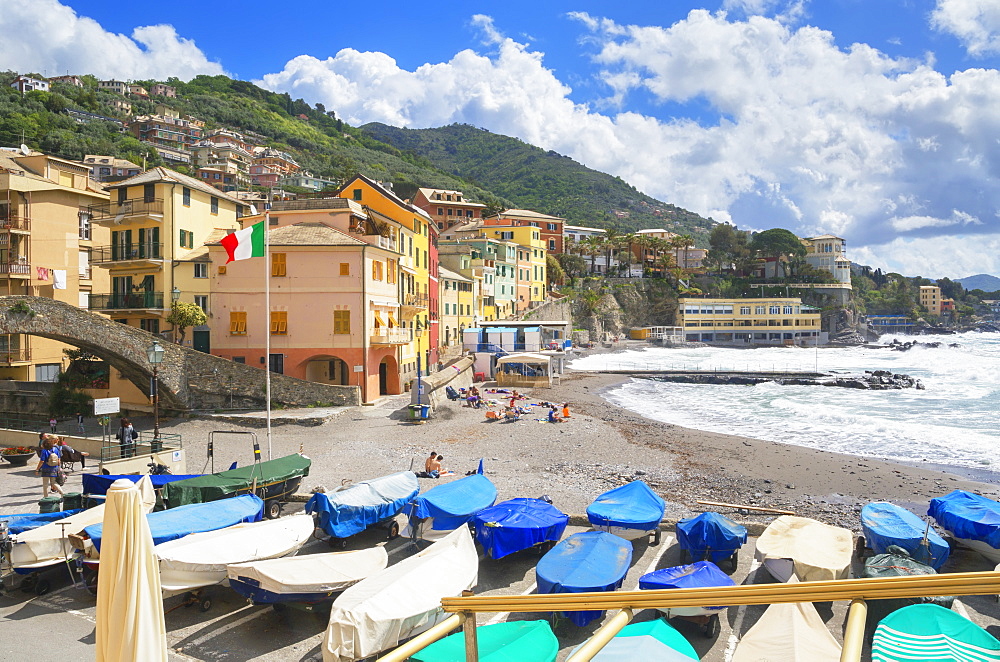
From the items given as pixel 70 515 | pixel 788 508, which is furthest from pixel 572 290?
pixel 70 515

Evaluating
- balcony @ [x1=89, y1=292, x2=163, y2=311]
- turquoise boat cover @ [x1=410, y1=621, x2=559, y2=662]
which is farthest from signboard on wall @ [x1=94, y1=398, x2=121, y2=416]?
turquoise boat cover @ [x1=410, y1=621, x2=559, y2=662]

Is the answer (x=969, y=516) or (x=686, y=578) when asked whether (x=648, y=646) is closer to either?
(x=686, y=578)

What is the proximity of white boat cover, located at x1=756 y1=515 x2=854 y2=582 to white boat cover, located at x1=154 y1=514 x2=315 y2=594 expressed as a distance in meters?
9.13

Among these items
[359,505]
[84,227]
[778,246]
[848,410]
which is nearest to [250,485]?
[359,505]

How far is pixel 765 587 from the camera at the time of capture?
3.18 meters

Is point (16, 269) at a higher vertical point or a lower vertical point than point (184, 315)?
higher

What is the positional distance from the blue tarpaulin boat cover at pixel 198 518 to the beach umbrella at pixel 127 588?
19.8ft

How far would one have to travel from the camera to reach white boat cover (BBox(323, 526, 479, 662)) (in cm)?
904

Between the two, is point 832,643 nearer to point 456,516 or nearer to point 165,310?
point 456,516

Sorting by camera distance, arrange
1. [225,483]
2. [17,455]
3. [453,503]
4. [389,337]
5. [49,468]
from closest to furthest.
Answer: [453,503]
[225,483]
[49,468]
[17,455]
[389,337]

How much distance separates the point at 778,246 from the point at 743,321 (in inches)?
1268

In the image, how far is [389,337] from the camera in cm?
3600

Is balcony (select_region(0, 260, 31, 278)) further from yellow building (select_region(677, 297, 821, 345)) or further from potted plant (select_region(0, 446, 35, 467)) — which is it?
yellow building (select_region(677, 297, 821, 345))

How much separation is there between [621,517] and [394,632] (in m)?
6.76
